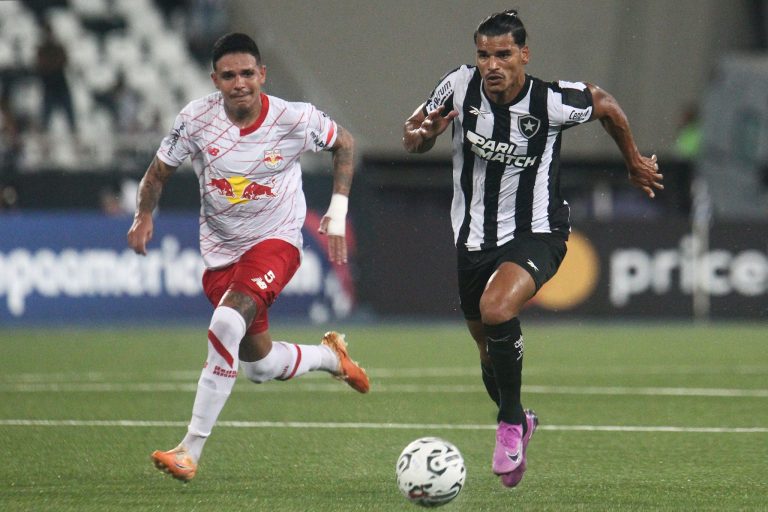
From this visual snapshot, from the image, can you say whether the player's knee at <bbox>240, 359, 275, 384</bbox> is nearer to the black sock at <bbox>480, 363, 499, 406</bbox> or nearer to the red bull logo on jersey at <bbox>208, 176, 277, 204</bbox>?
the red bull logo on jersey at <bbox>208, 176, 277, 204</bbox>

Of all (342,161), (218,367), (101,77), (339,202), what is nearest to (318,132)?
(342,161)

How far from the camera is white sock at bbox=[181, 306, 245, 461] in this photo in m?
6.37

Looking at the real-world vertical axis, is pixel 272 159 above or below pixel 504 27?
below

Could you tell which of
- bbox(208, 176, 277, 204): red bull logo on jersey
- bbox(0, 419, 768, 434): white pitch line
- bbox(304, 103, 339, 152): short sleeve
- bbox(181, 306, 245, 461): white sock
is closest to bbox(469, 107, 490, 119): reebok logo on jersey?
bbox(304, 103, 339, 152): short sleeve

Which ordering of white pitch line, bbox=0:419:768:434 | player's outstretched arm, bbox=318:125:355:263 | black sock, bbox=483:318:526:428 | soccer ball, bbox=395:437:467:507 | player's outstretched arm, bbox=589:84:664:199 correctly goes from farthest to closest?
white pitch line, bbox=0:419:768:434 → player's outstretched arm, bbox=318:125:355:263 → player's outstretched arm, bbox=589:84:664:199 → black sock, bbox=483:318:526:428 → soccer ball, bbox=395:437:467:507

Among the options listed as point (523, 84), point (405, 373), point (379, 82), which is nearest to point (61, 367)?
point (405, 373)

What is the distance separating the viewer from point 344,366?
8031 millimetres

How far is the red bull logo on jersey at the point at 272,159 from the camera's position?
22.9 feet


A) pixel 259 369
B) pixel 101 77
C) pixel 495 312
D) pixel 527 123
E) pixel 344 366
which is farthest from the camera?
pixel 101 77

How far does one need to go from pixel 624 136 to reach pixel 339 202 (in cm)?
143

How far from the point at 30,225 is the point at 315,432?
28.9 ft

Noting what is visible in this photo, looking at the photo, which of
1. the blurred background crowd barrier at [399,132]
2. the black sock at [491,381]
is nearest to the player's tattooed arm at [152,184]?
the black sock at [491,381]

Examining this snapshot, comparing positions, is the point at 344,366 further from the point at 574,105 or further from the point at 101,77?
the point at 101,77

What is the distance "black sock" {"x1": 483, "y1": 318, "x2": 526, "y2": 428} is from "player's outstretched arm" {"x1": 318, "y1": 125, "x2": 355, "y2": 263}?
82 centimetres
